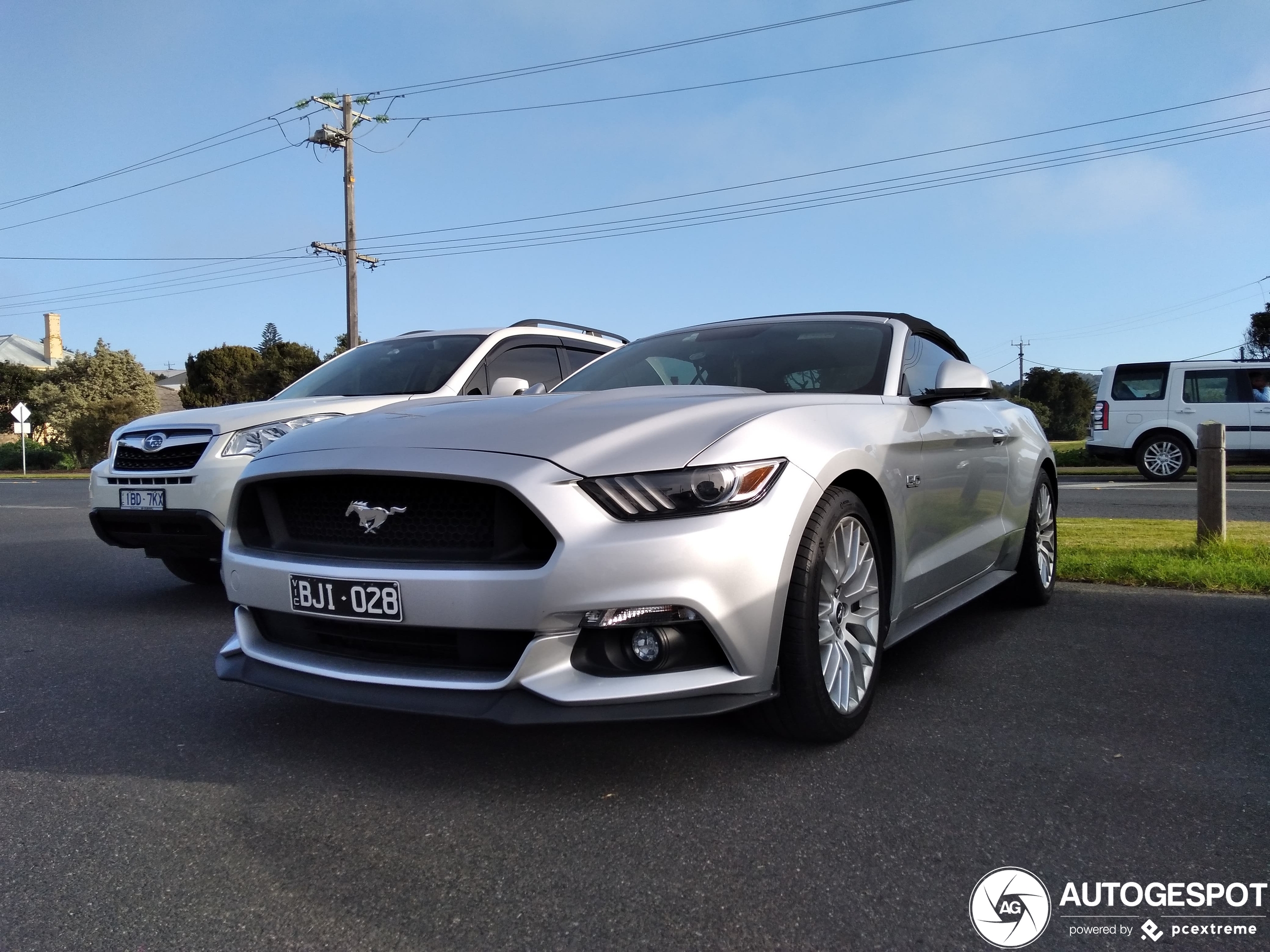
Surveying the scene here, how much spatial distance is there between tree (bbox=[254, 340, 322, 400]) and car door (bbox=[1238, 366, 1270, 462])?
45.8m

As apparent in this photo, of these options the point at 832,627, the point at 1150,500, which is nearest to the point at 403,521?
the point at 832,627

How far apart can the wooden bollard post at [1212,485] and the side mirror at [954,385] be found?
3.19m

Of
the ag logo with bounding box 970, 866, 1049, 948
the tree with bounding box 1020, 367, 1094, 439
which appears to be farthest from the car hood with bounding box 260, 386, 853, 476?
the tree with bounding box 1020, 367, 1094, 439

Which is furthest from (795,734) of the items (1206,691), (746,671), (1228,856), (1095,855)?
(1206,691)

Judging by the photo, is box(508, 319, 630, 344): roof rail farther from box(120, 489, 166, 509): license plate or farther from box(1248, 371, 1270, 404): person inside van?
box(1248, 371, 1270, 404): person inside van

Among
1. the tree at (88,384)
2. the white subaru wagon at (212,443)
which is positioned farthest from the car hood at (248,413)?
the tree at (88,384)

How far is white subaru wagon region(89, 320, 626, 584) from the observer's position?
509 centimetres

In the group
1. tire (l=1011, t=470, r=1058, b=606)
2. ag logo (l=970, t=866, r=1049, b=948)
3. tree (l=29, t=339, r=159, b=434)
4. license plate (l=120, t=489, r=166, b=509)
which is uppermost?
tree (l=29, t=339, r=159, b=434)

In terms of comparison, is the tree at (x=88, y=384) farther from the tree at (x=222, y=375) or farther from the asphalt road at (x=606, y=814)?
the asphalt road at (x=606, y=814)

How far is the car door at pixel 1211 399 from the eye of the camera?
16.1m

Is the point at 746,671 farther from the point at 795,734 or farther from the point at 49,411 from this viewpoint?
the point at 49,411

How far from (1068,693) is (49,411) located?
54.0 m

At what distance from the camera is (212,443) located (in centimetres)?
519

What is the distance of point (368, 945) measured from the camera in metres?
1.89
